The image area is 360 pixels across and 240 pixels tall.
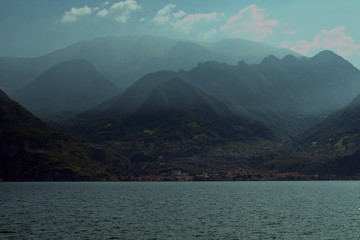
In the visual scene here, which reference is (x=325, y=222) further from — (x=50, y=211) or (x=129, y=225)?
(x=50, y=211)

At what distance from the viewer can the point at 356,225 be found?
110m

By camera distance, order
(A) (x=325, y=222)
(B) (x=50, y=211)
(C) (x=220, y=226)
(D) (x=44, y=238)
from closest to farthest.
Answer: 1. (D) (x=44, y=238)
2. (C) (x=220, y=226)
3. (A) (x=325, y=222)
4. (B) (x=50, y=211)

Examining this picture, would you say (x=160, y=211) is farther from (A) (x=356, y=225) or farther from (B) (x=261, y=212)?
(A) (x=356, y=225)

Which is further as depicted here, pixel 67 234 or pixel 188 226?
pixel 188 226

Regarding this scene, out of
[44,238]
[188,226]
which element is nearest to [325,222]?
[188,226]

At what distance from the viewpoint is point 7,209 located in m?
146

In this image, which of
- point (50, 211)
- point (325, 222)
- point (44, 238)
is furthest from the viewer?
point (50, 211)

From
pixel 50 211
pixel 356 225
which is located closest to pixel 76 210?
pixel 50 211

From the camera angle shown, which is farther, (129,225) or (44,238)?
(129,225)

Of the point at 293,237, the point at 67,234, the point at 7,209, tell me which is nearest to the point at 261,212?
the point at 293,237

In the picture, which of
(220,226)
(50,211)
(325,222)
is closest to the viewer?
(220,226)

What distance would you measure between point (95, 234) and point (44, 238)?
1166cm

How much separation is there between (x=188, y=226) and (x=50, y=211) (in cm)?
5943

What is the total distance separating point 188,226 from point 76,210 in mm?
56084
